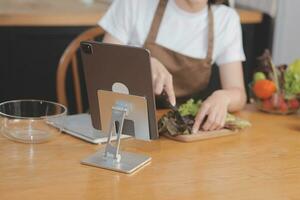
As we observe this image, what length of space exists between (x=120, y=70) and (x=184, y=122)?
12.2 inches

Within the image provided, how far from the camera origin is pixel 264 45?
2.74 meters

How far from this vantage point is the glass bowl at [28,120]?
4.30 feet

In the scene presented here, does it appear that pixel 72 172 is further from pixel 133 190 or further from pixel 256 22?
pixel 256 22

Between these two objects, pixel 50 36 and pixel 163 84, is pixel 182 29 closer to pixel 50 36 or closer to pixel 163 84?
pixel 163 84

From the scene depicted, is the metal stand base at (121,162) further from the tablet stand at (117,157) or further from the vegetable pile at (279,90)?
the vegetable pile at (279,90)

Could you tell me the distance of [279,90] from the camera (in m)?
1.68

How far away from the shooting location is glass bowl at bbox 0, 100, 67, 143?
4.30 ft

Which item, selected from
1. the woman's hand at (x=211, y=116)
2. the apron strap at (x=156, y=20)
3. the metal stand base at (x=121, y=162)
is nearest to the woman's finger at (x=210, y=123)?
the woman's hand at (x=211, y=116)

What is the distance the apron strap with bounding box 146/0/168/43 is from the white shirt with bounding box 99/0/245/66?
0.01 meters

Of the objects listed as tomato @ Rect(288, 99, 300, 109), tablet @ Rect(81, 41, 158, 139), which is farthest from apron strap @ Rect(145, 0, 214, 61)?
tablet @ Rect(81, 41, 158, 139)

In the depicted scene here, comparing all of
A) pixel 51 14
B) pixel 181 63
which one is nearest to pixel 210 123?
pixel 181 63

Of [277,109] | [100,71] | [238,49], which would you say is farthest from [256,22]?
[100,71]

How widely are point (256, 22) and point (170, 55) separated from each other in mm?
1019

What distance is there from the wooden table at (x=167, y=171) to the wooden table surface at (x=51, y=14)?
1.12 meters
